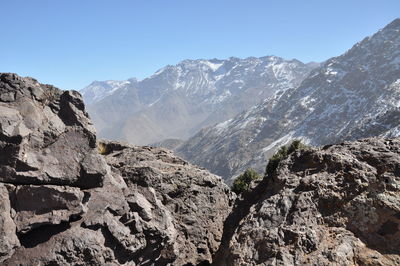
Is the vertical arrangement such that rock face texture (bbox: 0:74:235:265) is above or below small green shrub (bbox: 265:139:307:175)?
below

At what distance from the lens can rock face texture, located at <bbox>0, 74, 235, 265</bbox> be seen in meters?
16.9

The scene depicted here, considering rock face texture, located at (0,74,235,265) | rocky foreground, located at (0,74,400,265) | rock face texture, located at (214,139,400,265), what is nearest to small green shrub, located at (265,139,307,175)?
rock face texture, located at (214,139,400,265)

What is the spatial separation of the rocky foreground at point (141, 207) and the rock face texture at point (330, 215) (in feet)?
0.16

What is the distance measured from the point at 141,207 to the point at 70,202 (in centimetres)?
389

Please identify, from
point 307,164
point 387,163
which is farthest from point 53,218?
point 387,163

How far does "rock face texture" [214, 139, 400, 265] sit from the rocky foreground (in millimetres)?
48

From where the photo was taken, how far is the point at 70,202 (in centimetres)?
1798

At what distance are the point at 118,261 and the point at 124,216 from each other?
2.27 metres

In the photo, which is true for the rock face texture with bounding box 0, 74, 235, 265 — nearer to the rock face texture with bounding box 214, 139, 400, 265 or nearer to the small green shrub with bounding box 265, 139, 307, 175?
the rock face texture with bounding box 214, 139, 400, 265

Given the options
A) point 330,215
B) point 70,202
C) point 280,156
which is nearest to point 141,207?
point 70,202

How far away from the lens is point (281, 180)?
21.6 meters

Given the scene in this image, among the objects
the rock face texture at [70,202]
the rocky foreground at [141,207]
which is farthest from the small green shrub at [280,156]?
the rock face texture at [70,202]

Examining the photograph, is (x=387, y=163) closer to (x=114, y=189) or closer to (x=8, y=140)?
(x=114, y=189)

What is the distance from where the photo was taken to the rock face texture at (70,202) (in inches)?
666
